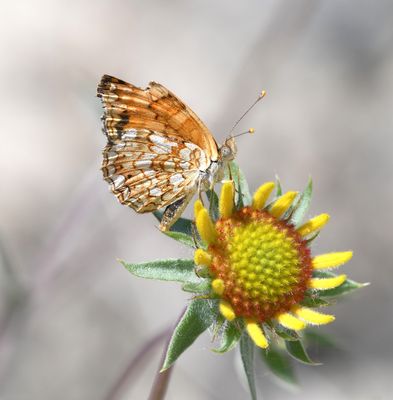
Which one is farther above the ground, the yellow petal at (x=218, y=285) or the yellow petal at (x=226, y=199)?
the yellow petal at (x=226, y=199)

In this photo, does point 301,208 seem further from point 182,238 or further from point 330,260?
point 182,238

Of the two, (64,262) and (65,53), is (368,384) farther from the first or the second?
(65,53)

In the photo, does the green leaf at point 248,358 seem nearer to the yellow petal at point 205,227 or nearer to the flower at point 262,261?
the flower at point 262,261

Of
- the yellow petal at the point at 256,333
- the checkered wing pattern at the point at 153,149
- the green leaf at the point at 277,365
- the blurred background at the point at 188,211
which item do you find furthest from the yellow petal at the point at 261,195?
the blurred background at the point at 188,211

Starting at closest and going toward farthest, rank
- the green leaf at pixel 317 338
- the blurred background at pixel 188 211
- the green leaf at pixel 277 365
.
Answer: the green leaf at pixel 277 365 < the green leaf at pixel 317 338 < the blurred background at pixel 188 211

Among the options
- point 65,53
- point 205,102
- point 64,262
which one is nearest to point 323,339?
point 64,262

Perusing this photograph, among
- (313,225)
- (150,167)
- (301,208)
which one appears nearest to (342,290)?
(313,225)
